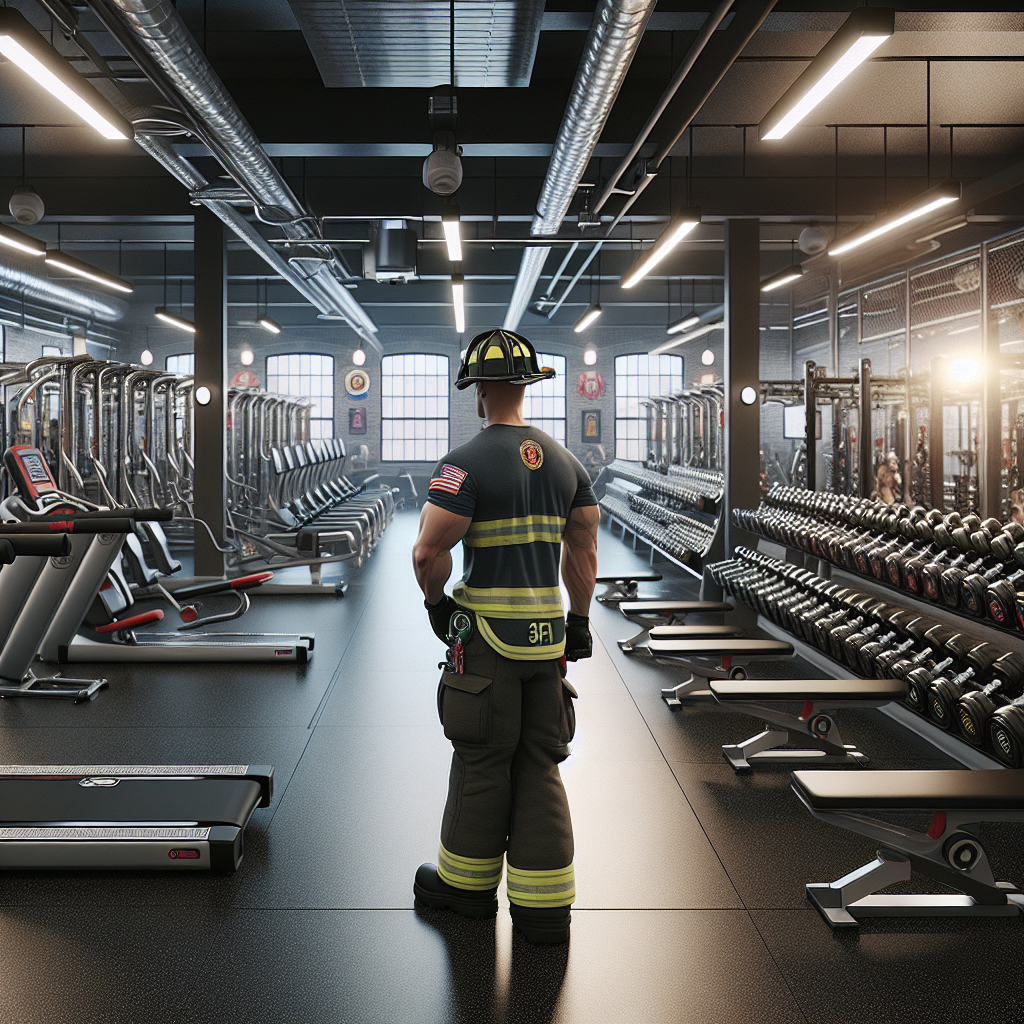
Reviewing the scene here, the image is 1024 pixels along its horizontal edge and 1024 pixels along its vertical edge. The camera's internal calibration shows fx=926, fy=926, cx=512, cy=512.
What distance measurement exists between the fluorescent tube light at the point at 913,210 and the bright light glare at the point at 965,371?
3.24 m

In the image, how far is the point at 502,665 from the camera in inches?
109

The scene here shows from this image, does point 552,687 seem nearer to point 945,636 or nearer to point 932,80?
point 945,636

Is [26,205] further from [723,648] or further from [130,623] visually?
[723,648]

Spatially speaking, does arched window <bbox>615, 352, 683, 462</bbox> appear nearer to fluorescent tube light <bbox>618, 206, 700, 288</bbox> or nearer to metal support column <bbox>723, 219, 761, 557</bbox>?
metal support column <bbox>723, 219, 761, 557</bbox>

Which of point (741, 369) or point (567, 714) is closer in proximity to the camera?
point (567, 714)

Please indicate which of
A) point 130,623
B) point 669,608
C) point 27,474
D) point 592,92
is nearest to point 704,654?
point 669,608

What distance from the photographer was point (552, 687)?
2.83 m

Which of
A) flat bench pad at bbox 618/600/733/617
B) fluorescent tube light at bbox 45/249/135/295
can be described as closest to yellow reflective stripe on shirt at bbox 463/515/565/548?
flat bench pad at bbox 618/600/733/617

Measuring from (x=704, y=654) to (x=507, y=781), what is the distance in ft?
8.12

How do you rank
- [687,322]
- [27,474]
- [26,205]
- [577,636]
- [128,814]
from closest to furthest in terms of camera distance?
[577,636], [128,814], [27,474], [26,205], [687,322]

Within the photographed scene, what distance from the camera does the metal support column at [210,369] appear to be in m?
9.28

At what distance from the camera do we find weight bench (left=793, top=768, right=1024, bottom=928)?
2.72m

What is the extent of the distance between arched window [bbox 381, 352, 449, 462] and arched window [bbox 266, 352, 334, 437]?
1191mm

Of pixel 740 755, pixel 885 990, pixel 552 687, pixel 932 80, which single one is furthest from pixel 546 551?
pixel 932 80
